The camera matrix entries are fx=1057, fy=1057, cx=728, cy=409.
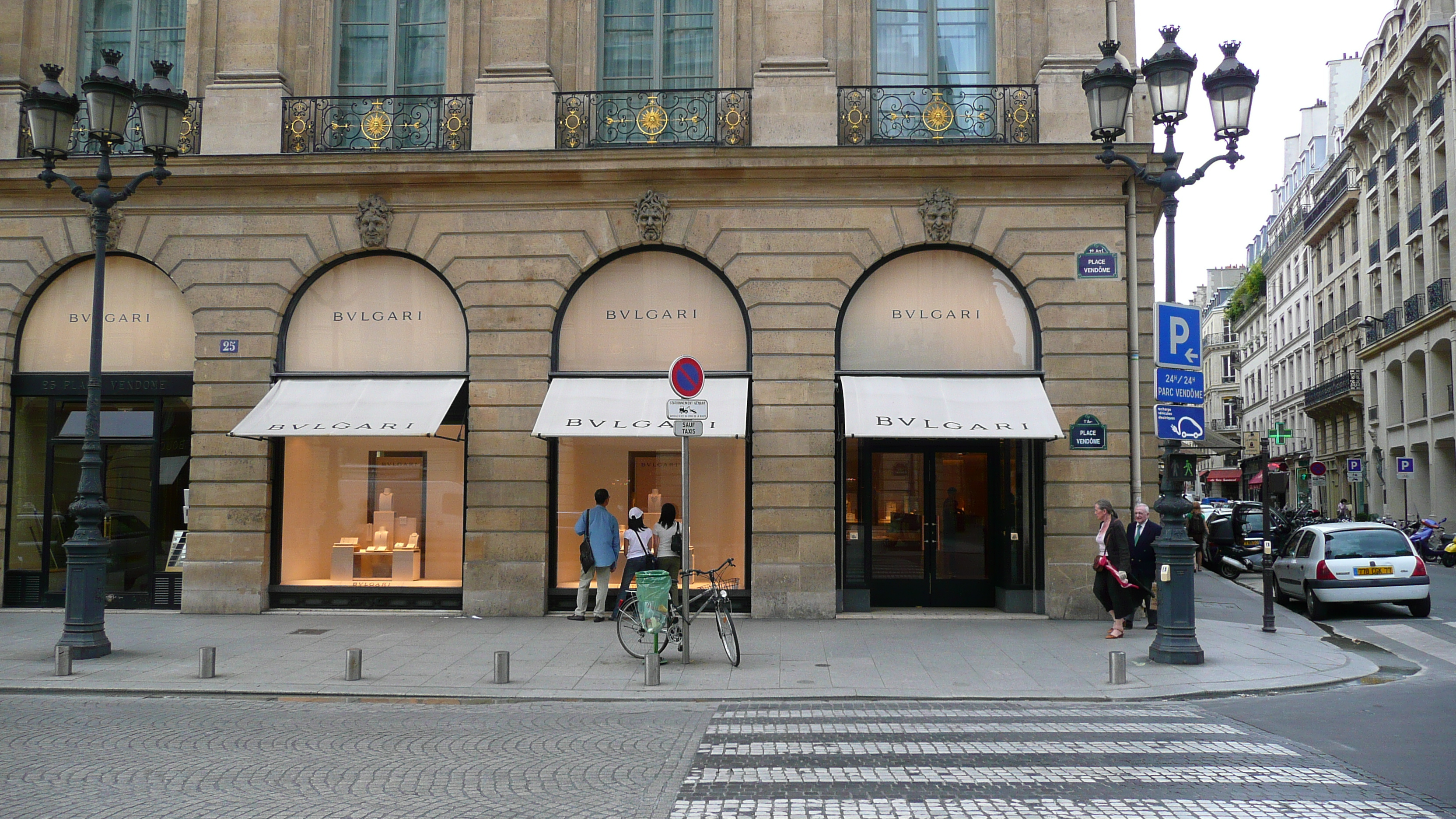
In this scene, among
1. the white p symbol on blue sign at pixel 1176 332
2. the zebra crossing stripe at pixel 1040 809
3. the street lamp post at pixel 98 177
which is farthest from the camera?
the white p symbol on blue sign at pixel 1176 332

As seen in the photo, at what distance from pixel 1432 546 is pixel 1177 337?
24489 mm

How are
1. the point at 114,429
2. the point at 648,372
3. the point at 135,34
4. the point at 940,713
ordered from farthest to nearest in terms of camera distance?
the point at 135,34 < the point at 114,429 < the point at 648,372 < the point at 940,713

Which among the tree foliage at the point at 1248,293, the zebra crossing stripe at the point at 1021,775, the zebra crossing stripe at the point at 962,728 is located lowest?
the zebra crossing stripe at the point at 962,728

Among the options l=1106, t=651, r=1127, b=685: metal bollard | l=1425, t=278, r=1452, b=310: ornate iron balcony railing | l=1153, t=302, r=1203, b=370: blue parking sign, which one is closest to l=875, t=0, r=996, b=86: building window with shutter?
l=1153, t=302, r=1203, b=370: blue parking sign

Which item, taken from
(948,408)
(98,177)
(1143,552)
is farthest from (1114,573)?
(98,177)

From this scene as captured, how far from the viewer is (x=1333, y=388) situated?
5691 centimetres

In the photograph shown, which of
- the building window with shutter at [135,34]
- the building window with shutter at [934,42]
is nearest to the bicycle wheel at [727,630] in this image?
the building window with shutter at [934,42]

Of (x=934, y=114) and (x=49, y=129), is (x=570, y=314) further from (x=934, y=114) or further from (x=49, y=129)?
(x=49, y=129)

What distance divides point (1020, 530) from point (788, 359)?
4296 mm

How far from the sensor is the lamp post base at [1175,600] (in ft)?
37.6

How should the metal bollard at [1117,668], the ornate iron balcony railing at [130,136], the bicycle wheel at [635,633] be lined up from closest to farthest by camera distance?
1. the metal bollard at [1117,668]
2. the bicycle wheel at [635,633]
3. the ornate iron balcony railing at [130,136]

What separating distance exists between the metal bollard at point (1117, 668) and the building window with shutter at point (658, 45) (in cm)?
1038

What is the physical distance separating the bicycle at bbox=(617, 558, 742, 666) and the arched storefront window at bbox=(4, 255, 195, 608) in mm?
8434

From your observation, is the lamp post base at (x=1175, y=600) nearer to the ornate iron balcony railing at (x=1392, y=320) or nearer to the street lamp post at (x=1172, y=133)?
the street lamp post at (x=1172, y=133)
